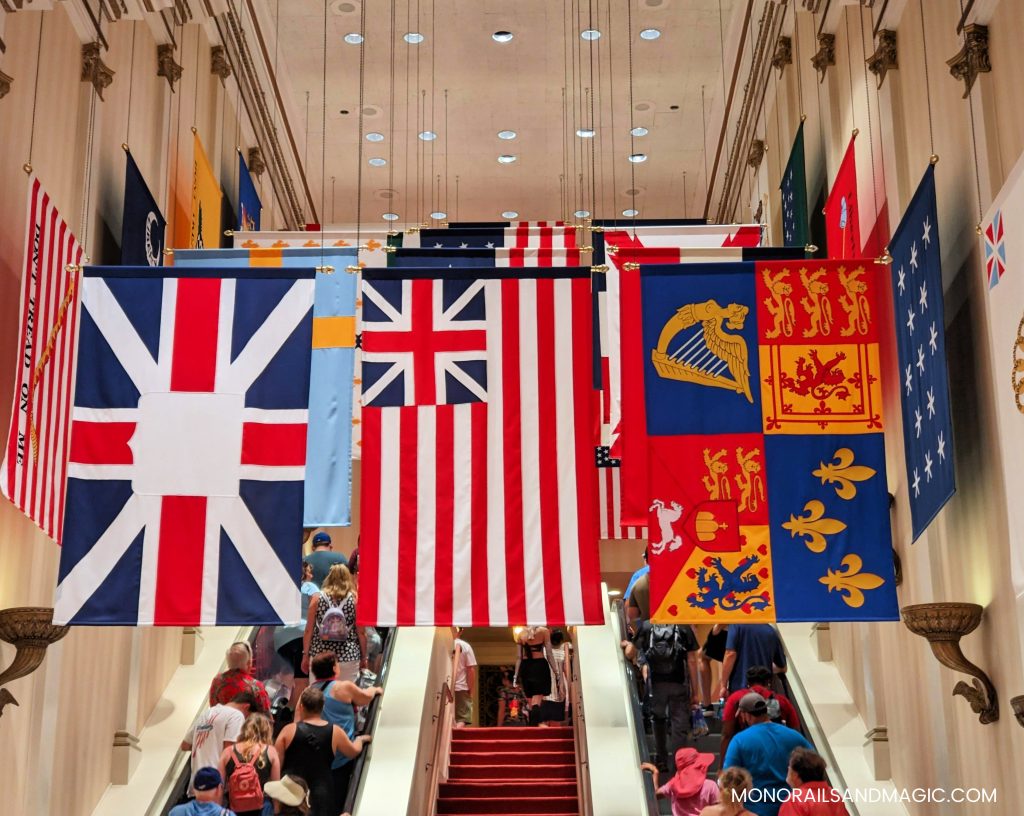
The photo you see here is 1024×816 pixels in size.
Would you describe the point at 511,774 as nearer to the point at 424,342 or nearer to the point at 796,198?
the point at 796,198

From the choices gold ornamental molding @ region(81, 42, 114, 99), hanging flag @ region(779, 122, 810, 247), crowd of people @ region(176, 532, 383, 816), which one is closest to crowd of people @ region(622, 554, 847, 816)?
crowd of people @ region(176, 532, 383, 816)

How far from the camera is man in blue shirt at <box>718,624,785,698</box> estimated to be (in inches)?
372

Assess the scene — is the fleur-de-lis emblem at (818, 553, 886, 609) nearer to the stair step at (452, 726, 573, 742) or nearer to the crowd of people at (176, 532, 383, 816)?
the crowd of people at (176, 532, 383, 816)

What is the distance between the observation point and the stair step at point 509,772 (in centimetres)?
1205

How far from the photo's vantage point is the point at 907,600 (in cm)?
883

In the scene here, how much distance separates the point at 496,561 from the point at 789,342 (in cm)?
198

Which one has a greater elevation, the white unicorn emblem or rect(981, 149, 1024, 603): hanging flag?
rect(981, 149, 1024, 603): hanging flag

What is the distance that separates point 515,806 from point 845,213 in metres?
6.07

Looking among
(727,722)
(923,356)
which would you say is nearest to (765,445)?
(923,356)

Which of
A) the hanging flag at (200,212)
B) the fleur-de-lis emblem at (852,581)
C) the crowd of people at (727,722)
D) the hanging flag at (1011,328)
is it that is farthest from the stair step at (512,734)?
the hanging flag at (1011,328)

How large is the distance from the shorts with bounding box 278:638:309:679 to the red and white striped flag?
394 centimetres

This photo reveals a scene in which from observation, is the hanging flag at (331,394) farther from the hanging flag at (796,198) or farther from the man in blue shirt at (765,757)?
Answer: the hanging flag at (796,198)

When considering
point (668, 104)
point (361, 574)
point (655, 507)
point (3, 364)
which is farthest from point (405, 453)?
point (668, 104)

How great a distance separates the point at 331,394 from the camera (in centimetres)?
731
